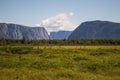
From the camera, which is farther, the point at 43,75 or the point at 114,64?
the point at 114,64

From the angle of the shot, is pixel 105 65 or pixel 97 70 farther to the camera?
pixel 105 65

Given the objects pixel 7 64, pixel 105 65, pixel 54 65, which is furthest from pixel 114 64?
pixel 7 64

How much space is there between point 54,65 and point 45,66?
122 cm

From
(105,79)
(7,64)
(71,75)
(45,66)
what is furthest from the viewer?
(7,64)

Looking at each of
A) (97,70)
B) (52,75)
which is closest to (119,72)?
(97,70)

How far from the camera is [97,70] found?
25.5 m

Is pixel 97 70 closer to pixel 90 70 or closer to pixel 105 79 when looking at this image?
pixel 90 70

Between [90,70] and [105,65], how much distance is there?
118 inches

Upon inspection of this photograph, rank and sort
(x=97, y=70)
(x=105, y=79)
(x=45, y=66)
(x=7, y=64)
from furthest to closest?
(x=7, y=64) → (x=45, y=66) → (x=97, y=70) → (x=105, y=79)

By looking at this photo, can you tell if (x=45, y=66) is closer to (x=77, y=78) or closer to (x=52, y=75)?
(x=52, y=75)

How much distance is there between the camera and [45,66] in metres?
27.7

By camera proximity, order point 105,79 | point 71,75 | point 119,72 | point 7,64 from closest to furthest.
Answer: point 105,79
point 71,75
point 119,72
point 7,64

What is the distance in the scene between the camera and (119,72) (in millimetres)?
23812

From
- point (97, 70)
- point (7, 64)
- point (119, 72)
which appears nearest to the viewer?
point (119, 72)
